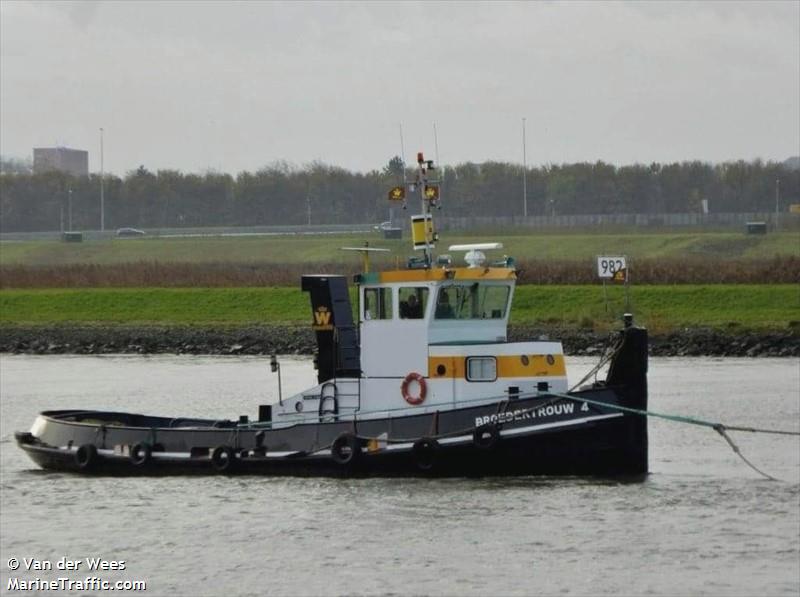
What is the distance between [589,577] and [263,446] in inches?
333

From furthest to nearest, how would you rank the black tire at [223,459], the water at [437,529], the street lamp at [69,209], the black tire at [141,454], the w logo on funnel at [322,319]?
the street lamp at [69,209], the black tire at [141,454], the w logo on funnel at [322,319], the black tire at [223,459], the water at [437,529]

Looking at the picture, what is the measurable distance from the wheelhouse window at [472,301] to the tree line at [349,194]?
76647 millimetres

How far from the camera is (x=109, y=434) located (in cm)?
2919

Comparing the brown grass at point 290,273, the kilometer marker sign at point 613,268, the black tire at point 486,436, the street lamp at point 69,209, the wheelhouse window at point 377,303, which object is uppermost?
the street lamp at point 69,209

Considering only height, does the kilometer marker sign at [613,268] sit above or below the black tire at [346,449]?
above

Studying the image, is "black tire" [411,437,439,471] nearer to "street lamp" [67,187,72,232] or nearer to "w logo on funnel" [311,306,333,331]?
"w logo on funnel" [311,306,333,331]

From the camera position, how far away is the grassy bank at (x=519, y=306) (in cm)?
5597

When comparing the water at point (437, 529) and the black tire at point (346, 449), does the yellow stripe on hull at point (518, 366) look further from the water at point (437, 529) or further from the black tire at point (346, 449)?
the black tire at point (346, 449)

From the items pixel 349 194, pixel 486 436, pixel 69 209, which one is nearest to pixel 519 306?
pixel 486 436

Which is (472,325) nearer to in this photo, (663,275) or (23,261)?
(663,275)

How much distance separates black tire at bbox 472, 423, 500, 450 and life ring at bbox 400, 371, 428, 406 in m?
1.15

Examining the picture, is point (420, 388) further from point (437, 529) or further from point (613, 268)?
point (437, 529)

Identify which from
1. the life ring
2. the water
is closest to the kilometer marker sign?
the water

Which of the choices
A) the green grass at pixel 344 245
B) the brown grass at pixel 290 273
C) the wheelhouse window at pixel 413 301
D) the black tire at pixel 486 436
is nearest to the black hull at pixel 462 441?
the black tire at pixel 486 436
